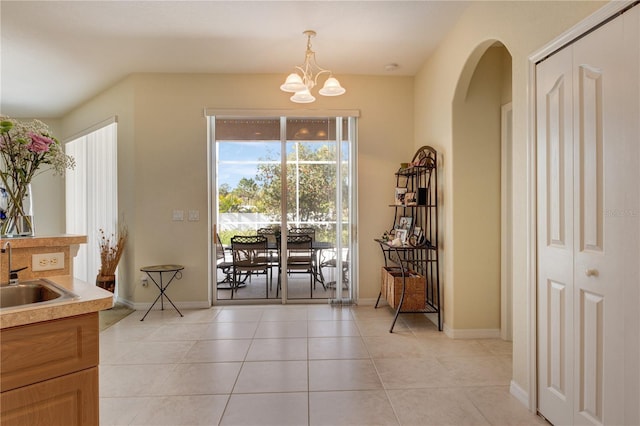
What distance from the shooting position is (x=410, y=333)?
3.52m

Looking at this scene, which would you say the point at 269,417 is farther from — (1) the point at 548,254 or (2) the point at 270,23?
(2) the point at 270,23

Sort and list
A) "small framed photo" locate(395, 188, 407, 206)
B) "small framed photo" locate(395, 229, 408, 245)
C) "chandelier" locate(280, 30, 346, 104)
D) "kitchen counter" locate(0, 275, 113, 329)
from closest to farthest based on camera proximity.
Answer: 1. "kitchen counter" locate(0, 275, 113, 329)
2. "chandelier" locate(280, 30, 346, 104)
3. "small framed photo" locate(395, 229, 408, 245)
4. "small framed photo" locate(395, 188, 407, 206)

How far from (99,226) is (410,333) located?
4.53m

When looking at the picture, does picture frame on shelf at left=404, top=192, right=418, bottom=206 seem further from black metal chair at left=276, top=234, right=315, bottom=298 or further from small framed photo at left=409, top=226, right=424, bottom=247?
black metal chair at left=276, top=234, right=315, bottom=298

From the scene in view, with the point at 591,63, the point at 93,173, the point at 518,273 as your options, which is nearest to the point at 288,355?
the point at 518,273

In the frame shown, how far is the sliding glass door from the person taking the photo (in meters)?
4.62

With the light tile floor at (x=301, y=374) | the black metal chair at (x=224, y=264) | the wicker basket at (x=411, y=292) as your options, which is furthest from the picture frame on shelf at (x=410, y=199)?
the black metal chair at (x=224, y=264)

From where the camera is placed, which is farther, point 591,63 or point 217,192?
point 217,192

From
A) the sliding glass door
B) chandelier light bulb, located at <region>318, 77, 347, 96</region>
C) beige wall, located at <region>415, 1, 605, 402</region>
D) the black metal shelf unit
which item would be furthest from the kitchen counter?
the sliding glass door

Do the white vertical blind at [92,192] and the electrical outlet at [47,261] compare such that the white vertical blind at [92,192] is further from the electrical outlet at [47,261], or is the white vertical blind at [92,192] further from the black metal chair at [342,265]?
the electrical outlet at [47,261]

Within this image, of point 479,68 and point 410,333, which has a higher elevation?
point 479,68

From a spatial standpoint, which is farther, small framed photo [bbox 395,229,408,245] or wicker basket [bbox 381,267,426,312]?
small framed photo [bbox 395,229,408,245]

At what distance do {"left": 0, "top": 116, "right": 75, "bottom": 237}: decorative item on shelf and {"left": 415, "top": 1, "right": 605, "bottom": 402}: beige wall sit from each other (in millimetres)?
2747

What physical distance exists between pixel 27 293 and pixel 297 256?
10.6 ft
